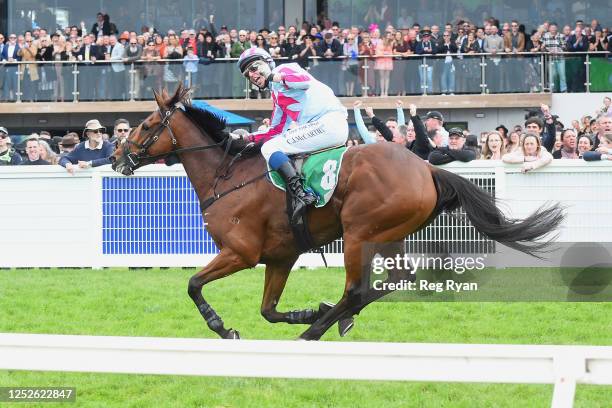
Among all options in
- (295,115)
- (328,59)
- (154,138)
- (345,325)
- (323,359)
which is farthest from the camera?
(328,59)

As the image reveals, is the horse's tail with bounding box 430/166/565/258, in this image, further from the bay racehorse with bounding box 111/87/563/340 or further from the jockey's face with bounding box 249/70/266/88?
the jockey's face with bounding box 249/70/266/88

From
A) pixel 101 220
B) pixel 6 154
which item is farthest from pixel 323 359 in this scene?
pixel 6 154

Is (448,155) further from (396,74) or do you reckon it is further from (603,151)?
(396,74)

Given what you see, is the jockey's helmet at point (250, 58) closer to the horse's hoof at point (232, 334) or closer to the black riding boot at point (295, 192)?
the black riding boot at point (295, 192)

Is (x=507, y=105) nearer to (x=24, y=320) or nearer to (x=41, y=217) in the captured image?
(x=41, y=217)

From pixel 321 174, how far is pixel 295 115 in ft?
1.73

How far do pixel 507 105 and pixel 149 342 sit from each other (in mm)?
15660

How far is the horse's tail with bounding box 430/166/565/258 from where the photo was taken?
6.80m

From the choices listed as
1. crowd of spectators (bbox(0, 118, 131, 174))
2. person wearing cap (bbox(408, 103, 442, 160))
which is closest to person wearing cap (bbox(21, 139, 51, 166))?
crowd of spectators (bbox(0, 118, 131, 174))

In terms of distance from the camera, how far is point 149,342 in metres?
3.71

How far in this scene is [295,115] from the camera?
6957mm

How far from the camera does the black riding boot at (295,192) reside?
6.57m

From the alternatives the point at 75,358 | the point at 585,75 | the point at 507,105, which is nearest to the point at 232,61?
the point at 507,105

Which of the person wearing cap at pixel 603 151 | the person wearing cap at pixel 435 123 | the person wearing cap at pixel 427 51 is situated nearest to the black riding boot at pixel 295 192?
the person wearing cap at pixel 435 123
